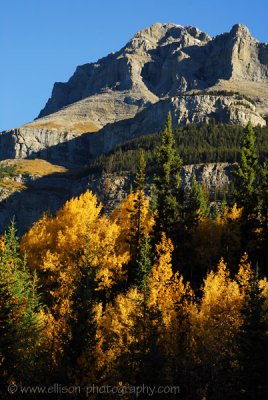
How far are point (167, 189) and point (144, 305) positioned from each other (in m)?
30.0

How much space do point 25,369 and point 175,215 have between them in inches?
1242

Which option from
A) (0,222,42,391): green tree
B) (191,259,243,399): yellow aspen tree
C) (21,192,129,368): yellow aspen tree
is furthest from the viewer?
(21,192,129,368): yellow aspen tree

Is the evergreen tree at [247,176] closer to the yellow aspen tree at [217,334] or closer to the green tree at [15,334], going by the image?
the yellow aspen tree at [217,334]

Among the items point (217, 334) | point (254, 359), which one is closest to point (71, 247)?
point (217, 334)

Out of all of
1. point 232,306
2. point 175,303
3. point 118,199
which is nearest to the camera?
point 232,306

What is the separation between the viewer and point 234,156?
193 meters

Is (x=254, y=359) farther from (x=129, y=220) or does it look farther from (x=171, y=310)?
(x=129, y=220)

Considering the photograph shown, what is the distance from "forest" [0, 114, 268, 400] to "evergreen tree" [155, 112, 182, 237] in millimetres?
139

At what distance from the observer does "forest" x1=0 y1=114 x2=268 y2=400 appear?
108 feet

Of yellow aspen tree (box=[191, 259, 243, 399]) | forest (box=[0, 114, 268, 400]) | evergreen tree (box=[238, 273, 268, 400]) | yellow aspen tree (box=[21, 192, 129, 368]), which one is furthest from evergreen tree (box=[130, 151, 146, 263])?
evergreen tree (box=[238, 273, 268, 400])

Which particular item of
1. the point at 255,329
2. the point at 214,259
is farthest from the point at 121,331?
the point at 214,259

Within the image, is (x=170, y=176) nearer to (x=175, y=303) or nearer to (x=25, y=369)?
(x=175, y=303)

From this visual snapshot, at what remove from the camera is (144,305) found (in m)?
37.0

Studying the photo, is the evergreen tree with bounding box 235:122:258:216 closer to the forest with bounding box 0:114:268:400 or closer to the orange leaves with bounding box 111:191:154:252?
the forest with bounding box 0:114:268:400
